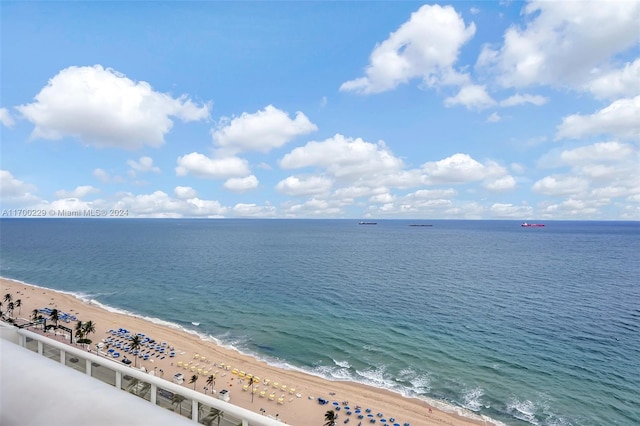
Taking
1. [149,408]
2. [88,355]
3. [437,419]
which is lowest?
[437,419]

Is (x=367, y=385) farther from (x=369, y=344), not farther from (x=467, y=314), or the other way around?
(x=467, y=314)

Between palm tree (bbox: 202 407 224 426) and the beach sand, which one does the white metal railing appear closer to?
palm tree (bbox: 202 407 224 426)

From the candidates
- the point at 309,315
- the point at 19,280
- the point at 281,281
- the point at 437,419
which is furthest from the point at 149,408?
the point at 19,280

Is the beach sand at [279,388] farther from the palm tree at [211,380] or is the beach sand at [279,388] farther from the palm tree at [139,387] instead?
the palm tree at [139,387]

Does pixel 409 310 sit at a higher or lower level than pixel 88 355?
lower

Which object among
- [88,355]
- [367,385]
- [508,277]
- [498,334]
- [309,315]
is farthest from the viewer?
[508,277]

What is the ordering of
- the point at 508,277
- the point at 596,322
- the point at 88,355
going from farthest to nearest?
the point at 508,277 < the point at 596,322 < the point at 88,355

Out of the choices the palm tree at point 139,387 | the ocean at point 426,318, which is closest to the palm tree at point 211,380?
the ocean at point 426,318

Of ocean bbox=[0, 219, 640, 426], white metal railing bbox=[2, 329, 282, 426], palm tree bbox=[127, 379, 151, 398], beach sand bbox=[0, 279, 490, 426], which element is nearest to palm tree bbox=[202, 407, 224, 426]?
white metal railing bbox=[2, 329, 282, 426]
